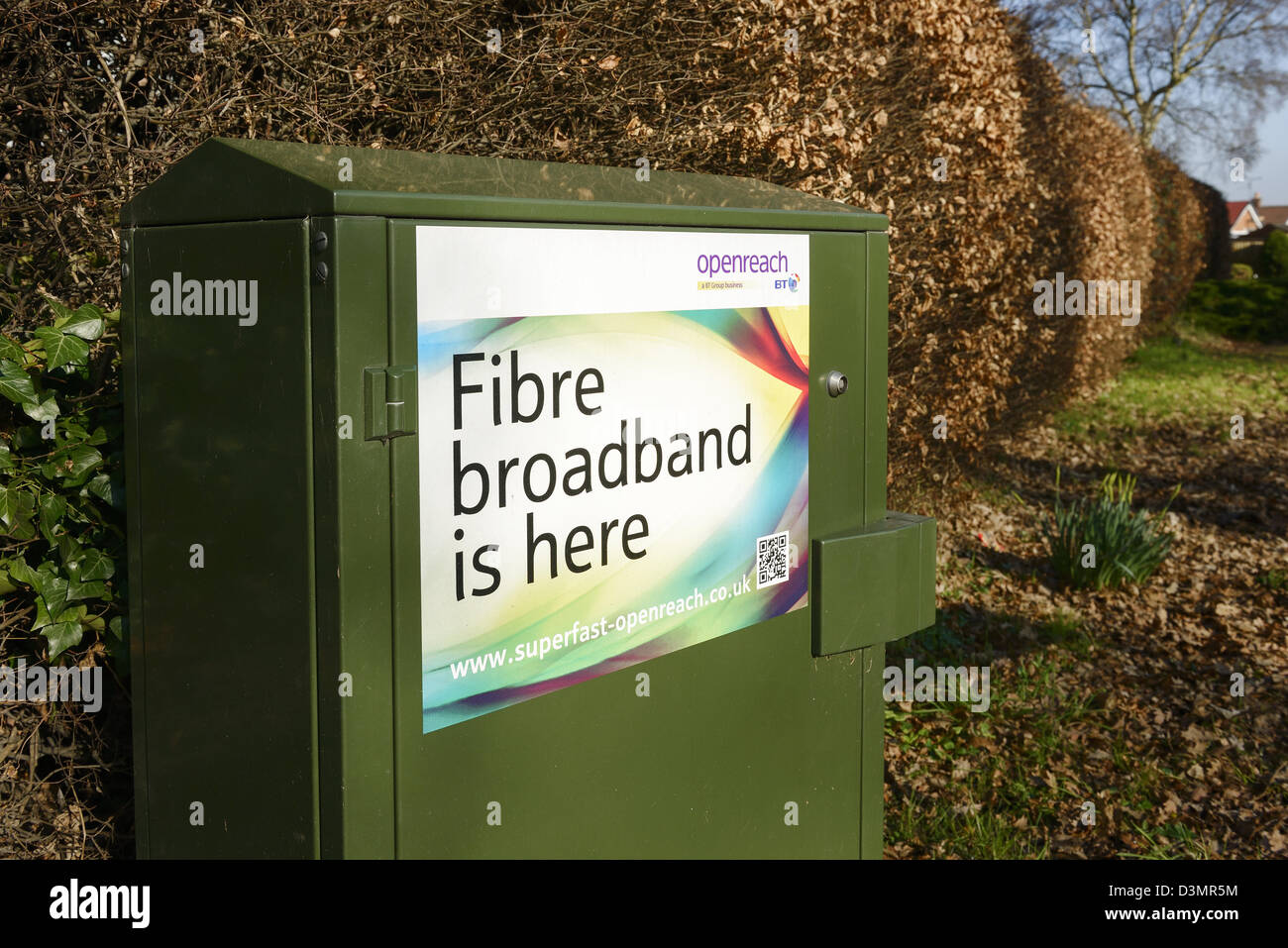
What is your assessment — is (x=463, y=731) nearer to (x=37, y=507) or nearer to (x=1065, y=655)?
(x=37, y=507)

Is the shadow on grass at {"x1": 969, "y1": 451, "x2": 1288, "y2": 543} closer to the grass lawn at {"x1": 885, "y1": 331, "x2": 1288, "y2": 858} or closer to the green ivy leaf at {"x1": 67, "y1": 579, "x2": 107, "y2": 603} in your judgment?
the grass lawn at {"x1": 885, "y1": 331, "x2": 1288, "y2": 858}

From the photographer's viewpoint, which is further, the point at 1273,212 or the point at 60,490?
Result: the point at 1273,212

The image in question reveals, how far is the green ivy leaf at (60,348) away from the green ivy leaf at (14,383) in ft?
0.24

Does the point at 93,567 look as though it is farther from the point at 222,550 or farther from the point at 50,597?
the point at 222,550

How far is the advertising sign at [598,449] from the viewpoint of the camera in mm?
2170

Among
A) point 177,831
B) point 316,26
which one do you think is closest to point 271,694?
point 177,831

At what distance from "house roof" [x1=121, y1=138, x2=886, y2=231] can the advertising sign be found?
0.04m

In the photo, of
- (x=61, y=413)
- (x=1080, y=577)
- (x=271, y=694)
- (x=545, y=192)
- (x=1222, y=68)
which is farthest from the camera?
(x=1222, y=68)

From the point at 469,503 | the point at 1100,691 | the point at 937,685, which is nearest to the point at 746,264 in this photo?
the point at 469,503

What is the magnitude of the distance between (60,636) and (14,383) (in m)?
0.58

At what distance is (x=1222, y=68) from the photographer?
3064cm

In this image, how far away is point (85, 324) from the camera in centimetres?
288

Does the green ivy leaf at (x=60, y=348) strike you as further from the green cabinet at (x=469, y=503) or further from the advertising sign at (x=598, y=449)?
the advertising sign at (x=598, y=449)
